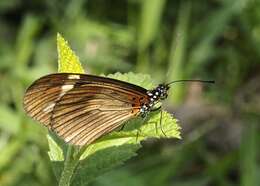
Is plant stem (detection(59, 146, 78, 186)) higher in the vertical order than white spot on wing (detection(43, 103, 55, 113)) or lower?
lower

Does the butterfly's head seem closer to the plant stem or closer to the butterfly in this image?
the butterfly

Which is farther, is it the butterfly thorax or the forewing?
the butterfly thorax

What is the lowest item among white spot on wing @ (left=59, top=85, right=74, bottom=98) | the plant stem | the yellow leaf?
the plant stem

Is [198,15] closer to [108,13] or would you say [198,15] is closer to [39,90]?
[108,13]

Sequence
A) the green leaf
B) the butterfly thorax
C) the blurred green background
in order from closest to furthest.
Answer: the green leaf, the butterfly thorax, the blurred green background

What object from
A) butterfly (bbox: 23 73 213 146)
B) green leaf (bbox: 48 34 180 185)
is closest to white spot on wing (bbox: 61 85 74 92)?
butterfly (bbox: 23 73 213 146)

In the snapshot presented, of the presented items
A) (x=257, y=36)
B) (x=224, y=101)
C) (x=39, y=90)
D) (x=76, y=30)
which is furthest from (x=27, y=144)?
(x=39, y=90)

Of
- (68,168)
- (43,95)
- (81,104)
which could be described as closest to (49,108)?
(43,95)

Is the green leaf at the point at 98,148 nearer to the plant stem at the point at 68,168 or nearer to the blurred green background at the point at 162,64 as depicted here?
the plant stem at the point at 68,168
